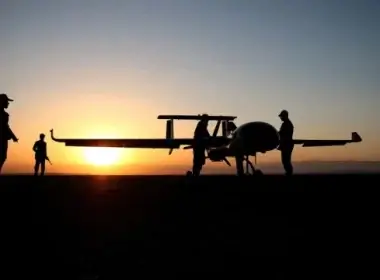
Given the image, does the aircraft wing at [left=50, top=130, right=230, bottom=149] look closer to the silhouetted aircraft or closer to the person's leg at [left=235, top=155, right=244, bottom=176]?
the silhouetted aircraft

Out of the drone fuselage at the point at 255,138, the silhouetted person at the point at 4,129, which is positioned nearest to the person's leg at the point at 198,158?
the drone fuselage at the point at 255,138

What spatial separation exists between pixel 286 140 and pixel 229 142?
11.1 feet

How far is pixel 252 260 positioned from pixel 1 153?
37.5 ft

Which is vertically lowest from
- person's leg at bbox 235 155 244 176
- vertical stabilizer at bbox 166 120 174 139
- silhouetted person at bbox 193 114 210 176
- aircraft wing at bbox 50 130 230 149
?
person's leg at bbox 235 155 244 176

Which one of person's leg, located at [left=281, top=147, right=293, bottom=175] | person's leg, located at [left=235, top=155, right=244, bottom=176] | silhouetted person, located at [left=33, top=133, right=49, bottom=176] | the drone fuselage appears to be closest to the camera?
person's leg, located at [left=281, top=147, right=293, bottom=175]

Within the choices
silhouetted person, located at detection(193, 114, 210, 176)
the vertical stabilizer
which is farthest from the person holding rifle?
the vertical stabilizer

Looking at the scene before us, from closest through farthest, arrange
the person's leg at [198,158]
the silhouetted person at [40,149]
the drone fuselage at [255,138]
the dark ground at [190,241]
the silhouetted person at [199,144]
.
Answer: the dark ground at [190,241]
the drone fuselage at [255,138]
the silhouetted person at [199,144]
the person's leg at [198,158]
the silhouetted person at [40,149]

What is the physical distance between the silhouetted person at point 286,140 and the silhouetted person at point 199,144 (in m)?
3.17

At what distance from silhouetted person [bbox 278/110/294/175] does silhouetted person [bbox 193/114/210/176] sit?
317 cm

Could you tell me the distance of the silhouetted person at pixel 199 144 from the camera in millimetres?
20234

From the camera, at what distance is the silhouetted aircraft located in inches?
786

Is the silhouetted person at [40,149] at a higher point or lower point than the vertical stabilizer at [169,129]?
lower

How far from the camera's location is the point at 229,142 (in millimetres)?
22078

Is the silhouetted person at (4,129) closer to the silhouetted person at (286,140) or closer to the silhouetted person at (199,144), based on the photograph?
the silhouetted person at (199,144)
